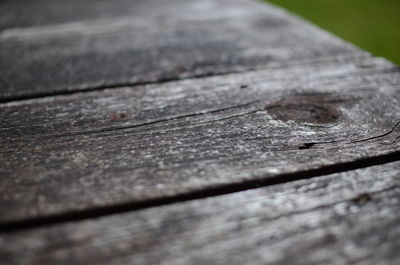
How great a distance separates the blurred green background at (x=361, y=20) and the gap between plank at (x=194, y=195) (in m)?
1.93

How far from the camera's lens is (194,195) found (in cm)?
38

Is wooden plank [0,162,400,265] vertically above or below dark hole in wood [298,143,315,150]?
below

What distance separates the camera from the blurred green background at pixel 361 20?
2312 millimetres

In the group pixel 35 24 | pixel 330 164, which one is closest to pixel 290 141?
pixel 330 164

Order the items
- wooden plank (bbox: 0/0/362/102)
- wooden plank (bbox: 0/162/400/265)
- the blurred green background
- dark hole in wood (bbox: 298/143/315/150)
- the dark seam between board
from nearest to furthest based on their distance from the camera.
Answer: wooden plank (bbox: 0/162/400/265), dark hole in wood (bbox: 298/143/315/150), the dark seam between board, wooden plank (bbox: 0/0/362/102), the blurred green background

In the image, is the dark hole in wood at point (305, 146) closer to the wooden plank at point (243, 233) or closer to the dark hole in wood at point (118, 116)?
the wooden plank at point (243, 233)

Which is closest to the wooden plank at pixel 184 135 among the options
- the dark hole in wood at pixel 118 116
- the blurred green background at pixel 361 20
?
the dark hole in wood at pixel 118 116

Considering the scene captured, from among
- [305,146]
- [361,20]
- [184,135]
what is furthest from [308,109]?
[361,20]

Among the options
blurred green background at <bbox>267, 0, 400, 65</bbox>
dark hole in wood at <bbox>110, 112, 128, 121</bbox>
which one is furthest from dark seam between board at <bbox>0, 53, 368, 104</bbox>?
blurred green background at <bbox>267, 0, 400, 65</bbox>

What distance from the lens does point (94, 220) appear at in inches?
13.5

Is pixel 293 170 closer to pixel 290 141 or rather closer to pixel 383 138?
pixel 290 141

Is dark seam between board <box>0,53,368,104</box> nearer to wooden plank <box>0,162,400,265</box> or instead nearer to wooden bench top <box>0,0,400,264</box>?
wooden bench top <box>0,0,400,264</box>

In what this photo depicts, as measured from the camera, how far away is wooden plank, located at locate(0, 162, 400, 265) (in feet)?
1.01

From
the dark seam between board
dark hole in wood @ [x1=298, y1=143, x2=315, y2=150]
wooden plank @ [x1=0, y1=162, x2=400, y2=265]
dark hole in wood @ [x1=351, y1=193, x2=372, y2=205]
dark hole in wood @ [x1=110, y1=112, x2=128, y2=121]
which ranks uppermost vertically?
the dark seam between board
